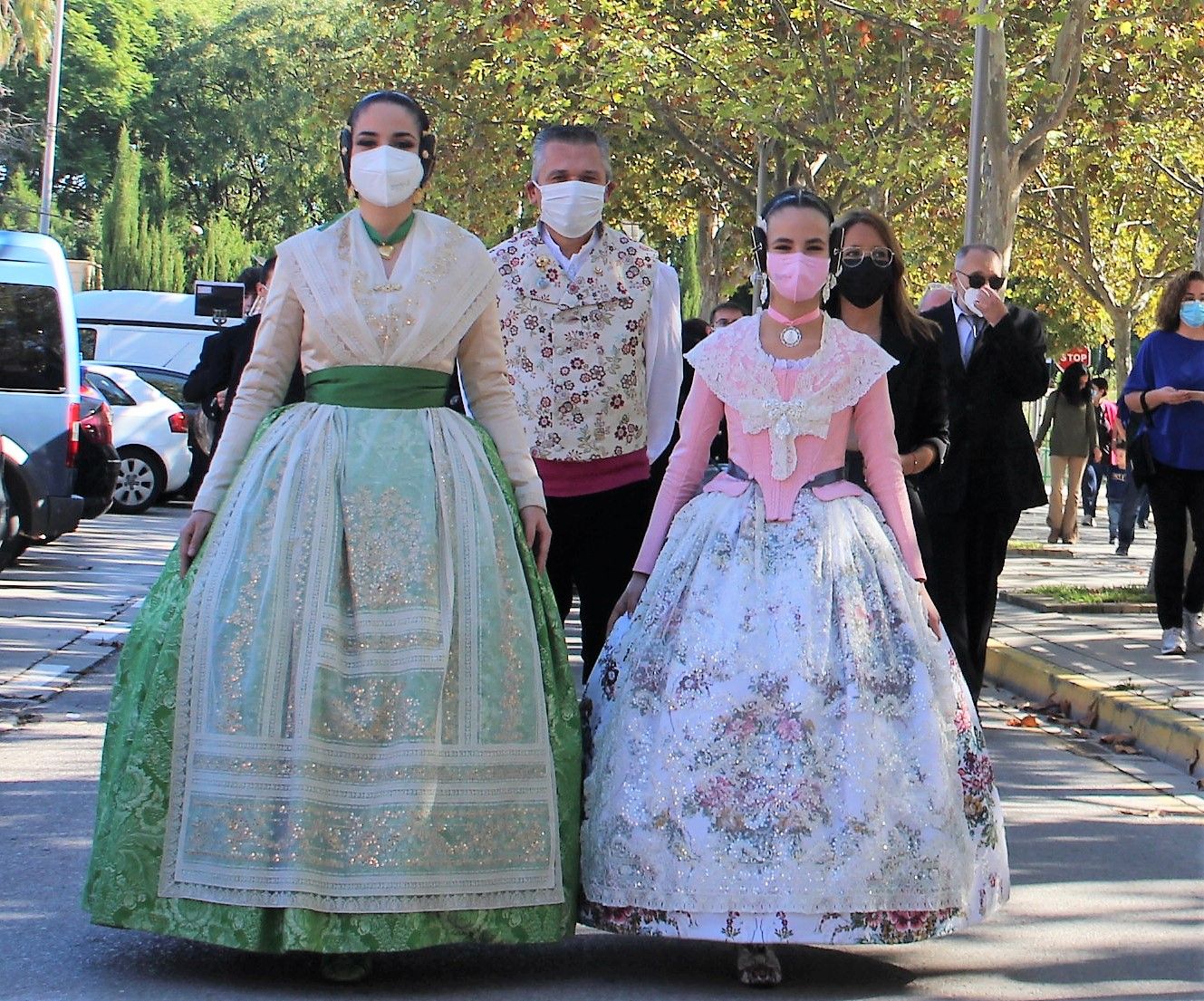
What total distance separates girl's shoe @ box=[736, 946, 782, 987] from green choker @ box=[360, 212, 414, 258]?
6.01 ft

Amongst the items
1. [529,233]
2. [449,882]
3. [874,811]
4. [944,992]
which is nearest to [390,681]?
[449,882]

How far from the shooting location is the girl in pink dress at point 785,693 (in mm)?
4980

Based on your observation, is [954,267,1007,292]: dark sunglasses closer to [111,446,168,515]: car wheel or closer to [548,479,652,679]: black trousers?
[548,479,652,679]: black trousers

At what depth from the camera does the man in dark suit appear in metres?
8.34

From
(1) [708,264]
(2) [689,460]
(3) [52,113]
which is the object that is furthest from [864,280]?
(3) [52,113]

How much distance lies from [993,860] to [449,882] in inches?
51.2

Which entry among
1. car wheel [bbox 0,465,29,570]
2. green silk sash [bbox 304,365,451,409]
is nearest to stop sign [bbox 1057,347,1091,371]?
car wheel [bbox 0,465,29,570]

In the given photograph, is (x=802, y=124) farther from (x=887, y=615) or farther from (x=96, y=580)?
(x=887, y=615)

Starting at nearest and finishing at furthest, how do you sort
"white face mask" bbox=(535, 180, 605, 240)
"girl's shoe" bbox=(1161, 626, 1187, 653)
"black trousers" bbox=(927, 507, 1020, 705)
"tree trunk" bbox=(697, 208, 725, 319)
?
"white face mask" bbox=(535, 180, 605, 240), "black trousers" bbox=(927, 507, 1020, 705), "girl's shoe" bbox=(1161, 626, 1187, 653), "tree trunk" bbox=(697, 208, 725, 319)

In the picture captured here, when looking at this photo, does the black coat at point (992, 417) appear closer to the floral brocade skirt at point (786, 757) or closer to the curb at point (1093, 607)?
the floral brocade skirt at point (786, 757)

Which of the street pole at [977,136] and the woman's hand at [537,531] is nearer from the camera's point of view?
the woman's hand at [537,531]

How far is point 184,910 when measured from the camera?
4.86m

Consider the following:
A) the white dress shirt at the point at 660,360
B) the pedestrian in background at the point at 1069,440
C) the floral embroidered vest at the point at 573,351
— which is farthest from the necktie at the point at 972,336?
the pedestrian in background at the point at 1069,440

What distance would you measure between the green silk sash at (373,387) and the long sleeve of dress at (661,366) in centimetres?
121
